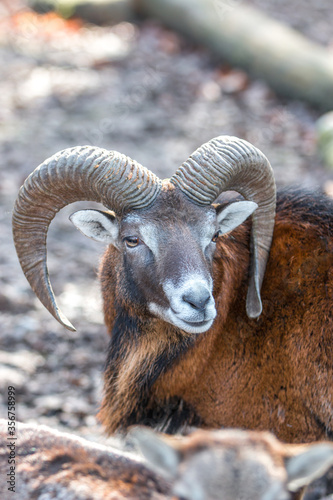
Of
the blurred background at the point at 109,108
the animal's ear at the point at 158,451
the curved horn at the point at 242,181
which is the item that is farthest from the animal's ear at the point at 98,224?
the animal's ear at the point at 158,451

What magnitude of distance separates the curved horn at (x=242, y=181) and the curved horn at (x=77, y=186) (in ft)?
1.18

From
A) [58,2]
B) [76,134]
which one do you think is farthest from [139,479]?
[58,2]

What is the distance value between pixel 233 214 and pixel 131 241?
3.57 ft

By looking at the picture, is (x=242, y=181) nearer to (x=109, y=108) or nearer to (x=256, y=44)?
(x=109, y=108)

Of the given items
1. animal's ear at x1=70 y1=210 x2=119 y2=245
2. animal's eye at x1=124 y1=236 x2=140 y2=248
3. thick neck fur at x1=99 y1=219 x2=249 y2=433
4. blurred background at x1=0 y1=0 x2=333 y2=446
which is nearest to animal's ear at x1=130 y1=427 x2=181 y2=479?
thick neck fur at x1=99 y1=219 x2=249 y2=433

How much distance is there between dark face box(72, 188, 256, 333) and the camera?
534 centimetres

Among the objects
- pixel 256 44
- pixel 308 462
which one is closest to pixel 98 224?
pixel 308 462

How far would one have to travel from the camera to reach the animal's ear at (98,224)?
5.89 m

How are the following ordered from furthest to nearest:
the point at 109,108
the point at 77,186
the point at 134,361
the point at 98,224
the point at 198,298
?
the point at 109,108 < the point at 134,361 < the point at 98,224 < the point at 77,186 < the point at 198,298

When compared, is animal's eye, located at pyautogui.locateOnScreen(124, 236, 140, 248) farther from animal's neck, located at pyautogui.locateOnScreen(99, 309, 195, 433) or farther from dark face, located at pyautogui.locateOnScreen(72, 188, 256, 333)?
animal's neck, located at pyautogui.locateOnScreen(99, 309, 195, 433)

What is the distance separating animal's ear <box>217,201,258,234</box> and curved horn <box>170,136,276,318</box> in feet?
0.57

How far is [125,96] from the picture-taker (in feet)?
50.8

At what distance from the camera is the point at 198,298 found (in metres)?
5.23

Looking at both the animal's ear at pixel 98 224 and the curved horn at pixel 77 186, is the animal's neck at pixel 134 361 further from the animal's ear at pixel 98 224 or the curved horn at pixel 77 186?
the curved horn at pixel 77 186
